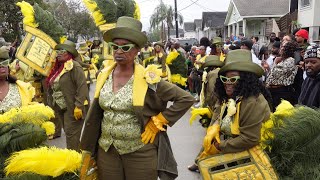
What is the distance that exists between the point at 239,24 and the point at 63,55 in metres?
28.1

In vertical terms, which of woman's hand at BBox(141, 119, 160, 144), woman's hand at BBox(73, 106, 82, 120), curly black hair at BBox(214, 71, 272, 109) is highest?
curly black hair at BBox(214, 71, 272, 109)

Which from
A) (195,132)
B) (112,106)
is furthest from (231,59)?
(195,132)

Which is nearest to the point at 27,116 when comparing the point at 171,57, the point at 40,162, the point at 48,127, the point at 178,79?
the point at 48,127

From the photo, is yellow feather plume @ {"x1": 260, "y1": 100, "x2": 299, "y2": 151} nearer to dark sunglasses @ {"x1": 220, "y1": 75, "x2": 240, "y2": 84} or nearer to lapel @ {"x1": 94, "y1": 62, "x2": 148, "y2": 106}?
dark sunglasses @ {"x1": 220, "y1": 75, "x2": 240, "y2": 84}

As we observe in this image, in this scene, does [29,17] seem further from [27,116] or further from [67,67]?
[27,116]

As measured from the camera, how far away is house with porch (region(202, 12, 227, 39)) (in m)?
43.1

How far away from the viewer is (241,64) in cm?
303

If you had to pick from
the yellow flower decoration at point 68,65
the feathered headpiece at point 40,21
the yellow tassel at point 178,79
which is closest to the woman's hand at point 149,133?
the yellow flower decoration at point 68,65

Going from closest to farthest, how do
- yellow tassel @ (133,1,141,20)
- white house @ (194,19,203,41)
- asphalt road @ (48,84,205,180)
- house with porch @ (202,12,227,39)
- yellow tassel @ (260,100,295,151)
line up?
1. yellow tassel @ (260,100,295,151)
2. asphalt road @ (48,84,205,180)
3. yellow tassel @ (133,1,141,20)
4. house with porch @ (202,12,227,39)
5. white house @ (194,19,203,41)

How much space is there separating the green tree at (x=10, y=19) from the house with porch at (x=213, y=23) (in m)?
26.4

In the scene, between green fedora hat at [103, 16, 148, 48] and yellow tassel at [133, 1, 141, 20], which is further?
yellow tassel at [133, 1, 141, 20]

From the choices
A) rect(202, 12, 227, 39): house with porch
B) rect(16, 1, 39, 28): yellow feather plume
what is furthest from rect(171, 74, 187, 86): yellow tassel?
rect(202, 12, 227, 39): house with porch

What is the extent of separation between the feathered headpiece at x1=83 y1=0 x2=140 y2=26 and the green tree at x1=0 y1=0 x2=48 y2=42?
14209mm

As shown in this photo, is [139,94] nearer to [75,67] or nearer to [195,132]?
[75,67]
